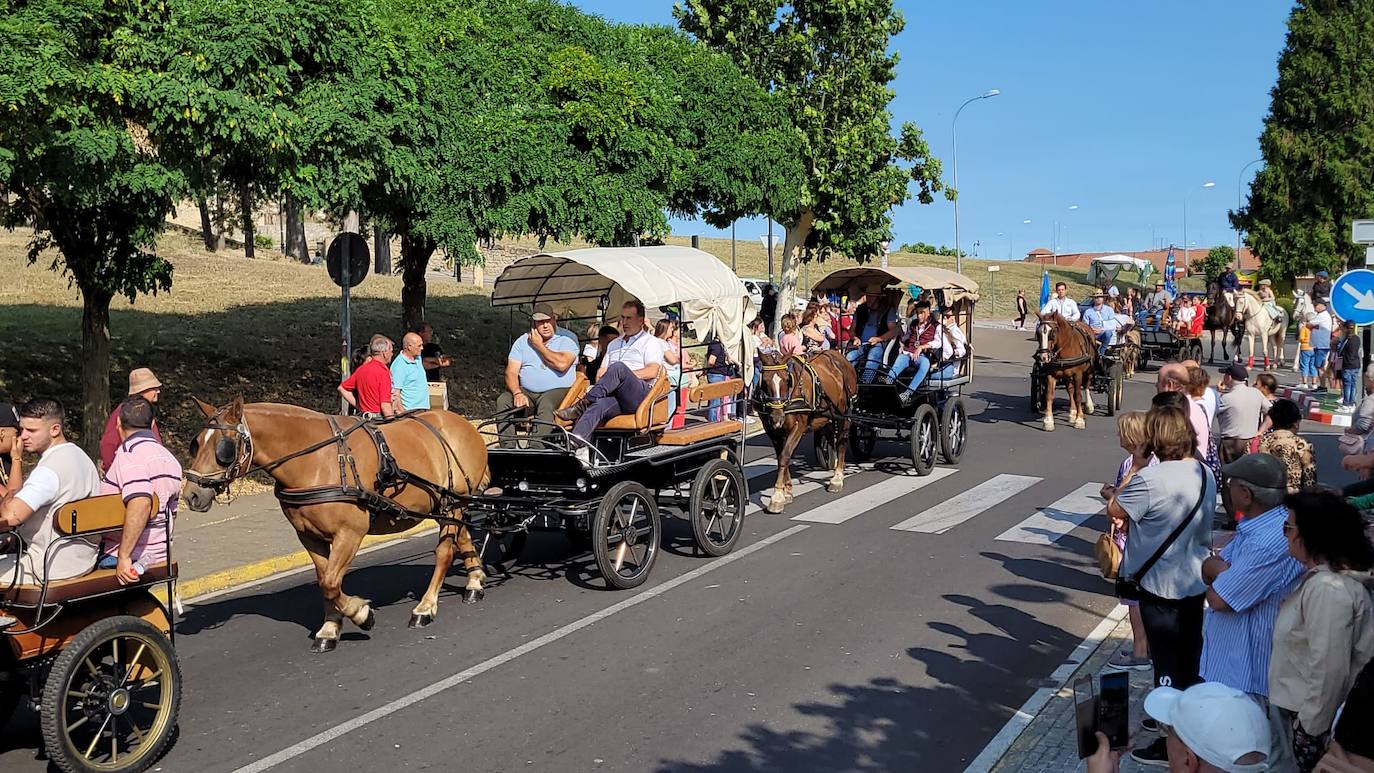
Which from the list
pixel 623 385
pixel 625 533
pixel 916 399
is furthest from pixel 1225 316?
pixel 625 533

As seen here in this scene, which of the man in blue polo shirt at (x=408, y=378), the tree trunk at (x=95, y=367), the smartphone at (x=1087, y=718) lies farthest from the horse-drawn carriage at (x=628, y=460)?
the smartphone at (x=1087, y=718)

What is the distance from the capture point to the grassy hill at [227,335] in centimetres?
1830

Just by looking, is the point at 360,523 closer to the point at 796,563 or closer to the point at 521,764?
the point at 521,764

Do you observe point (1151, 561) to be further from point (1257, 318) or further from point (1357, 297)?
point (1257, 318)

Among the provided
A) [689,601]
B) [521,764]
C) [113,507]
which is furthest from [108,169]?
[521,764]

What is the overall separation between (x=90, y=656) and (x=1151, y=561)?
18.2 ft

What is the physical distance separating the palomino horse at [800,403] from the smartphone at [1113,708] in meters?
9.75

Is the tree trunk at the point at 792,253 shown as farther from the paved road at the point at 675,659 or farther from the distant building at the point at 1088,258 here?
the distant building at the point at 1088,258

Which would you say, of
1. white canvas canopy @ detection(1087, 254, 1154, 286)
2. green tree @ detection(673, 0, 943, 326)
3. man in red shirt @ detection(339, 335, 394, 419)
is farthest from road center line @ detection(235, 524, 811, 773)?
white canvas canopy @ detection(1087, 254, 1154, 286)

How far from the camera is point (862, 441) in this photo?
55.7ft

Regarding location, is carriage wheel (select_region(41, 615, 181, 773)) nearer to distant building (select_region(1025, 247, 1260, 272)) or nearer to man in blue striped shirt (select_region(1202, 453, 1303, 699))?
man in blue striped shirt (select_region(1202, 453, 1303, 699))

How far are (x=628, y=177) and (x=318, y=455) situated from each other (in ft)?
44.1

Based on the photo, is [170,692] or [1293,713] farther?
[170,692]

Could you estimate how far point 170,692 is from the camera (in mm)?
6332
